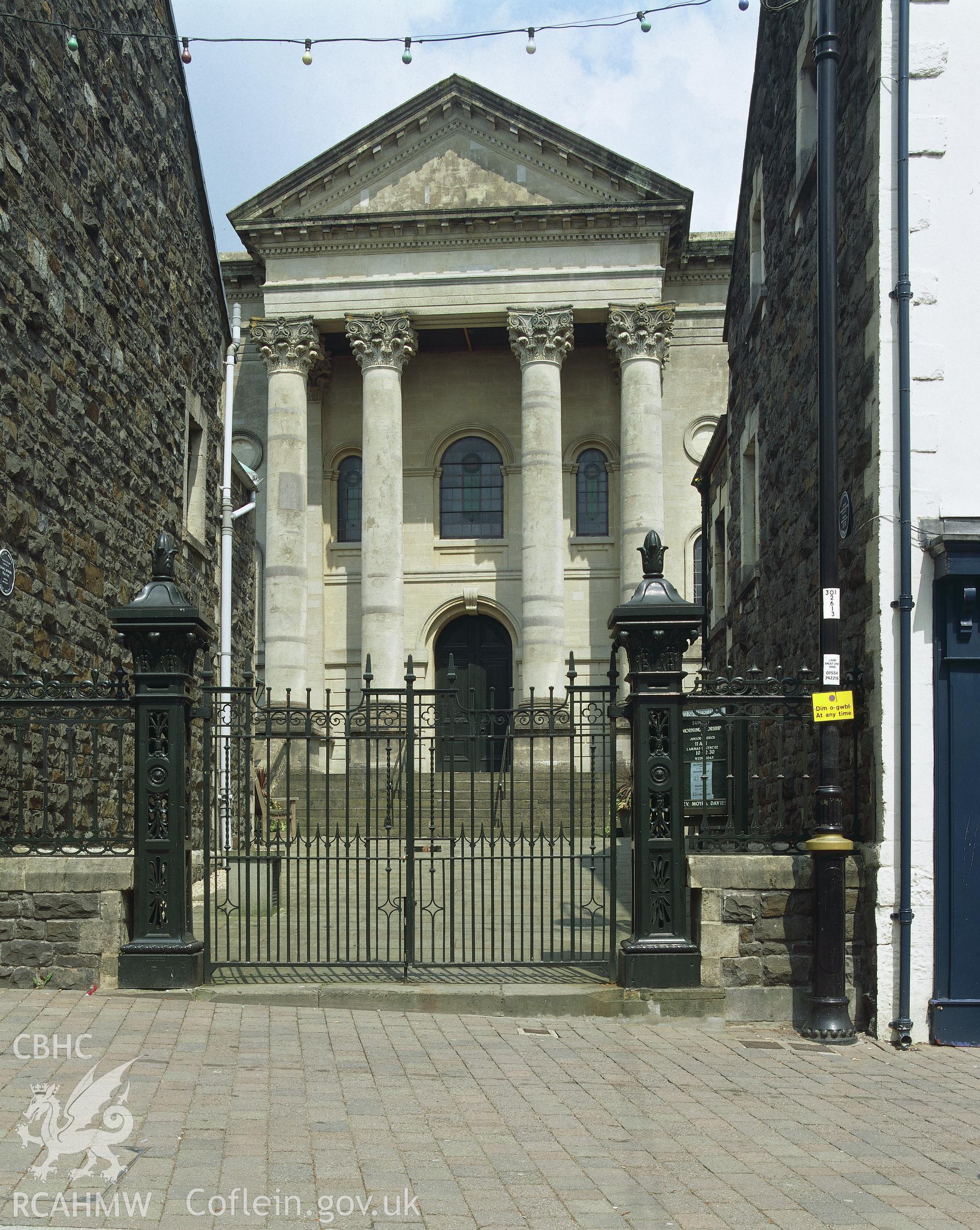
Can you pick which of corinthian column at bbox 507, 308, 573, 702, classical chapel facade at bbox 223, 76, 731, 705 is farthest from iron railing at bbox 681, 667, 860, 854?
corinthian column at bbox 507, 308, 573, 702

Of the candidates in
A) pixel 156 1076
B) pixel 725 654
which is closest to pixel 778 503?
pixel 725 654

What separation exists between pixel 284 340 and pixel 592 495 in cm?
850

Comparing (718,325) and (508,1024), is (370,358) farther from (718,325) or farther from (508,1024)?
(508,1024)

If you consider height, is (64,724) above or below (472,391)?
below

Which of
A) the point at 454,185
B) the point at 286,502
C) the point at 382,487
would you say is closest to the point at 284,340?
the point at 286,502

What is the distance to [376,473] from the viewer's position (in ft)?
99.8

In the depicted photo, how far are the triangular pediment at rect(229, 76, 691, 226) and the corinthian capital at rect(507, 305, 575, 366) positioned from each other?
2.49 metres

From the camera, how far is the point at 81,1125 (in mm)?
5973

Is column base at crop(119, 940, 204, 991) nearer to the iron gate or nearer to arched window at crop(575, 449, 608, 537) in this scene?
the iron gate

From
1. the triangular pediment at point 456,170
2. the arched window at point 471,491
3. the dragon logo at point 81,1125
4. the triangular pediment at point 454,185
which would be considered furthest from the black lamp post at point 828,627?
the arched window at point 471,491

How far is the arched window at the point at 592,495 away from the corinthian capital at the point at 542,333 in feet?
11.2

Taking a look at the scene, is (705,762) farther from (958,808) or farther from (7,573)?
(7,573)

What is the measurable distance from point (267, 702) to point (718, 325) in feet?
86.1
